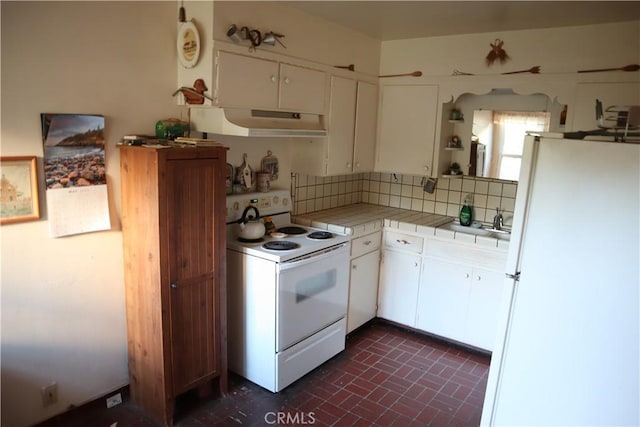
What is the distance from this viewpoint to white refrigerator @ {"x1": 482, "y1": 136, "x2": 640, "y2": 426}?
1.46 metres

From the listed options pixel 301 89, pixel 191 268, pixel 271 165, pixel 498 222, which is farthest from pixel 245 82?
pixel 498 222

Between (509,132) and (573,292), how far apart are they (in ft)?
7.21

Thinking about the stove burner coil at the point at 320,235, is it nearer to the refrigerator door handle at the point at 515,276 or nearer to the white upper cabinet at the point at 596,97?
the refrigerator door handle at the point at 515,276

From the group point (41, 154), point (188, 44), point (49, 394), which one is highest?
point (188, 44)

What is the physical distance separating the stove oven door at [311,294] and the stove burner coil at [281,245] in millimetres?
119

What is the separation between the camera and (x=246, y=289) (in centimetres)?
276

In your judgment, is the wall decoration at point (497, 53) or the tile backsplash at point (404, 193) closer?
the wall decoration at point (497, 53)

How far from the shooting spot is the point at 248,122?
2.72m

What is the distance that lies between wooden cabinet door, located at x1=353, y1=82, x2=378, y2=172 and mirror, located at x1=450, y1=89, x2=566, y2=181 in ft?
2.19

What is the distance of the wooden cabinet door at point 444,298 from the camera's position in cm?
333

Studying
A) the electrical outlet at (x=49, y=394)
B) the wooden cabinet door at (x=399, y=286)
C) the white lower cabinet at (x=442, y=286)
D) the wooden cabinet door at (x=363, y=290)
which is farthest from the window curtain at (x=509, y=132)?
the electrical outlet at (x=49, y=394)

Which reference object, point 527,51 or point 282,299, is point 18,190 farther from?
point 527,51

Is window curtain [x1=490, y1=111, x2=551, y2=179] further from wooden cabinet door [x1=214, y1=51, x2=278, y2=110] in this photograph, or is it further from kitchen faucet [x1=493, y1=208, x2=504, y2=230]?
wooden cabinet door [x1=214, y1=51, x2=278, y2=110]

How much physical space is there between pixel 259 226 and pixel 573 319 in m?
1.87
